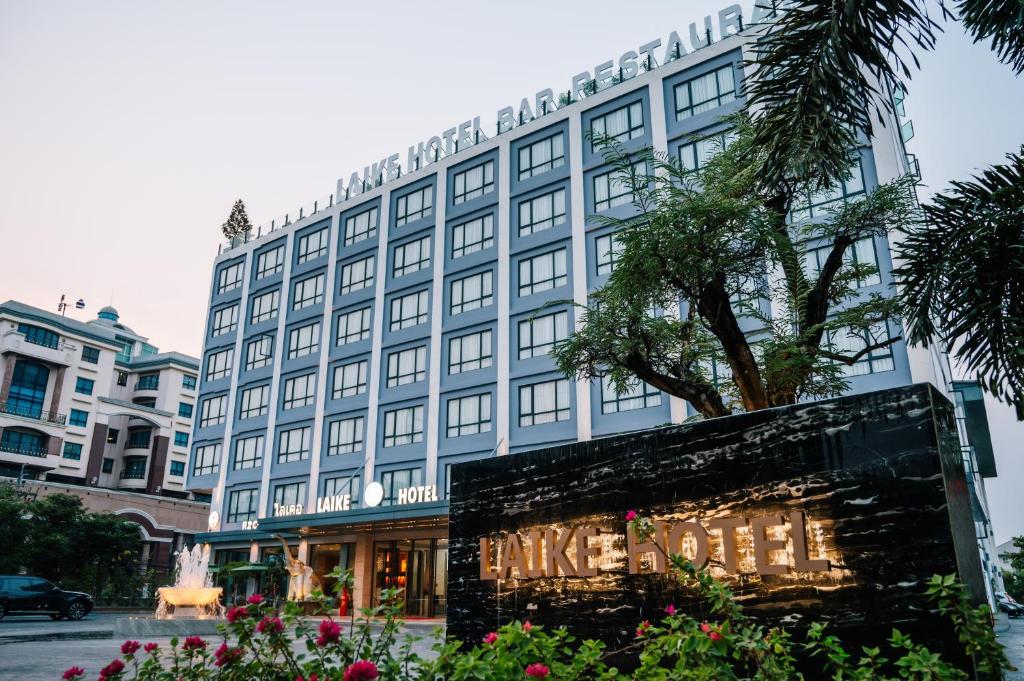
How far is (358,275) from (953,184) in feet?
106

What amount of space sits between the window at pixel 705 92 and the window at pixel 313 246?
64.6 ft

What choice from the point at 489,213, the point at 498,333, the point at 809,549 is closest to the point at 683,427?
the point at 809,549

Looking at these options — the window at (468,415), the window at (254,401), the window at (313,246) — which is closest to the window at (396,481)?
the window at (468,415)

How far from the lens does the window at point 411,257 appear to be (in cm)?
3394

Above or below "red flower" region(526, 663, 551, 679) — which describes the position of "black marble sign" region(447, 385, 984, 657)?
above

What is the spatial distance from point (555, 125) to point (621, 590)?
2729 centimetres

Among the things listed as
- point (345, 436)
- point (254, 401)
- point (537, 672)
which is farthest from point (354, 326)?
point (537, 672)

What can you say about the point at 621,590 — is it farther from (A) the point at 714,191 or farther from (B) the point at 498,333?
(B) the point at 498,333

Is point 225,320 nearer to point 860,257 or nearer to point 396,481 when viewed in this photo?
point 396,481

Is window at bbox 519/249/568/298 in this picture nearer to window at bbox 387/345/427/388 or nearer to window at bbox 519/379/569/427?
window at bbox 519/379/569/427

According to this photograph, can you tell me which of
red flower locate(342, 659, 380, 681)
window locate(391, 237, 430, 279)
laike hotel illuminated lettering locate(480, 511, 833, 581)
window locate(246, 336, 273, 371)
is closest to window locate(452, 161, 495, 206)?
window locate(391, 237, 430, 279)

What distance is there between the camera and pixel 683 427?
6.44 metres

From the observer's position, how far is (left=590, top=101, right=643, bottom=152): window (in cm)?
2877

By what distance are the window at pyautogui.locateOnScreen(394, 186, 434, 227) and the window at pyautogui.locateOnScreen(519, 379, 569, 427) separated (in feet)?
36.6
